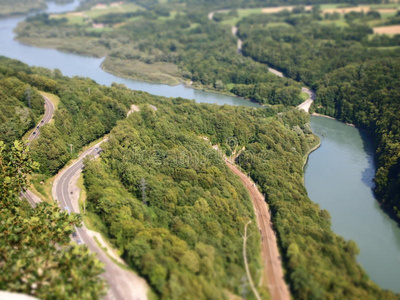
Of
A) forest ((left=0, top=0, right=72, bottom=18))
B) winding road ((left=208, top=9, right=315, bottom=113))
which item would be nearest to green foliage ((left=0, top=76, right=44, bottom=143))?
winding road ((left=208, top=9, right=315, bottom=113))

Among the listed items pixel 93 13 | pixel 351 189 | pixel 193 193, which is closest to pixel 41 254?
A: pixel 193 193

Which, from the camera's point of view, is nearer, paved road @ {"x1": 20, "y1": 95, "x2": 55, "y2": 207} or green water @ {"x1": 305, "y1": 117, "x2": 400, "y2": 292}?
paved road @ {"x1": 20, "y1": 95, "x2": 55, "y2": 207}

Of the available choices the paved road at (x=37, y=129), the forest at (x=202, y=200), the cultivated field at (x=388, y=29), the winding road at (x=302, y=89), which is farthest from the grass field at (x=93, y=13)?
the forest at (x=202, y=200)

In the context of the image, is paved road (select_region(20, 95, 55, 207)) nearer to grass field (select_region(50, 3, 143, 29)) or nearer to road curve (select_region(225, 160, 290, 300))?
road curve (select_region(225, 160, 290, 300))

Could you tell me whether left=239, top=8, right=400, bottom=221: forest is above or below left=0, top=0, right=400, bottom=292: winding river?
above

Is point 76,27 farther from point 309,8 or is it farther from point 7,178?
point 7,178

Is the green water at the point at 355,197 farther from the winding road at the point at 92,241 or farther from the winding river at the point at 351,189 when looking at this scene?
the winding road at the point at 92,241
